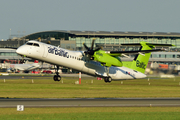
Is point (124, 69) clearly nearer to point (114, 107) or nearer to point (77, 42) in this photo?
point (114, 107)

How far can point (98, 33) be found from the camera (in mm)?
147500

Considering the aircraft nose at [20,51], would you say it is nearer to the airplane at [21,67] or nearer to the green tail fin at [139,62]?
the green tail fin at [139,62]

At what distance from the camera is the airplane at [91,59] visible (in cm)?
3841

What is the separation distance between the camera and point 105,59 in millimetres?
44344

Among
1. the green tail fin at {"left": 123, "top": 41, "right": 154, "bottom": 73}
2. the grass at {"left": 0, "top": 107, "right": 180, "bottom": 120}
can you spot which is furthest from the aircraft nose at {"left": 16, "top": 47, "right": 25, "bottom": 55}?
the green tail fin at {"left": 123, "top": 41, "right": 154, "bottom": 73}

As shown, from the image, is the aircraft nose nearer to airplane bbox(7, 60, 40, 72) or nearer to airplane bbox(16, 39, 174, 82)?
airplane bbox(16, 39, 174, 82)

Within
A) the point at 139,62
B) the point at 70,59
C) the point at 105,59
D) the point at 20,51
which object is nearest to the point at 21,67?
the point at 139,62

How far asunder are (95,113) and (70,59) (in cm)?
1495

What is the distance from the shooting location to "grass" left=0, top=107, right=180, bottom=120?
26.0 meters

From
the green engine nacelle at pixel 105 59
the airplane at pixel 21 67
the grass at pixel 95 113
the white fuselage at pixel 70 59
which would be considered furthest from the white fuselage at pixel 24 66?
the grass at pixel 95 113

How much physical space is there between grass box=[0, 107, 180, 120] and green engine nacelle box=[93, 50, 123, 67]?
1389 cm

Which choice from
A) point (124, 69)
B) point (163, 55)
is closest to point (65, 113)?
point (124, 69)

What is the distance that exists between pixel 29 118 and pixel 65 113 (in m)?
4.02

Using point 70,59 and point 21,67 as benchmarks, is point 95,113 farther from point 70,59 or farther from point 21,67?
point 21,67
